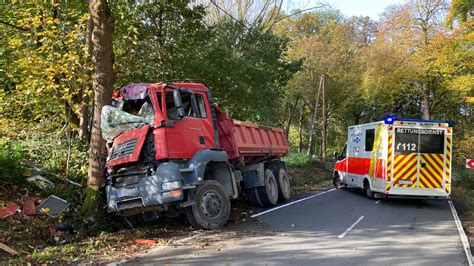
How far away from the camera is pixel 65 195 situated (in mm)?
10320

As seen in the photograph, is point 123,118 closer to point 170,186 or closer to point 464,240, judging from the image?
point 170,186

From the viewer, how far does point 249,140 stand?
40.5 ft

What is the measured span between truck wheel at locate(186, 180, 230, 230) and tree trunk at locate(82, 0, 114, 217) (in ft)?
7.28

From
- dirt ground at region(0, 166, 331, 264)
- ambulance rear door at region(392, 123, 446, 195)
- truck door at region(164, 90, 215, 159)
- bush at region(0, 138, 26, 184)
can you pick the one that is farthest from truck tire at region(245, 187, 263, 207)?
bush at region(0, 138, 26, 184)

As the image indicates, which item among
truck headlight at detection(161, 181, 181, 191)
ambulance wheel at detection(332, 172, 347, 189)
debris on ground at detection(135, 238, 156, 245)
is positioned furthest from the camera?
ambulance wheel at detection(332, 172, 347, 189)

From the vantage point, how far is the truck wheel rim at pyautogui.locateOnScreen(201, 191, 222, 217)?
29.9ft

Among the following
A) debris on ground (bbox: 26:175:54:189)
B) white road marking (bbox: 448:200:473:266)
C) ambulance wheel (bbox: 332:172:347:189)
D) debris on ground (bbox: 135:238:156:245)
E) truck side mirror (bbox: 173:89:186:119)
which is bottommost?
debris on ground (bbox: 135:238:156:245)

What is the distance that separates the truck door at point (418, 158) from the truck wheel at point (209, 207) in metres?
6.83

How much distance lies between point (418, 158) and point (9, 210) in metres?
11.6

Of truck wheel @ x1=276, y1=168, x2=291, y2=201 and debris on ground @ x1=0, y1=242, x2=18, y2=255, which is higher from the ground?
truck wheel @ x1=276, y1=168, x2=291, y2=201

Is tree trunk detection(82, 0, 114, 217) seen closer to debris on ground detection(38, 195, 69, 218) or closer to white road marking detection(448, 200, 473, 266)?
debris on ground detection(38, 195, 69, 218)

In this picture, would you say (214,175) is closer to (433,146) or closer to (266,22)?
(433,146)

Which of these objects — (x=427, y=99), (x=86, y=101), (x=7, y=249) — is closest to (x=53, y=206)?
(x=7, y=249)

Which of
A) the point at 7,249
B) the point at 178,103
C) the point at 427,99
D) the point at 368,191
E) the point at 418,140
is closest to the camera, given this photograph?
the point at 7,249
